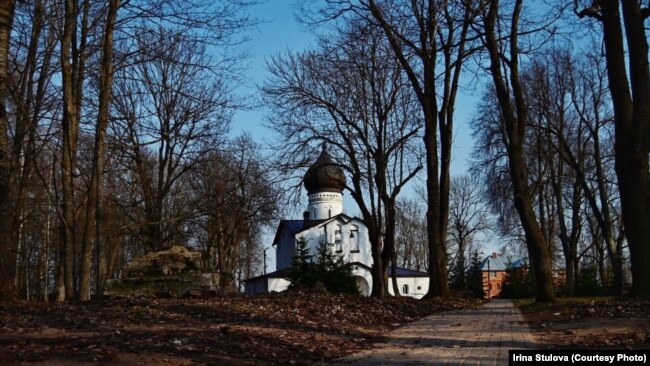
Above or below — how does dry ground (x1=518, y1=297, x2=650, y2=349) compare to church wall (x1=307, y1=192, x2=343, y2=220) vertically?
below

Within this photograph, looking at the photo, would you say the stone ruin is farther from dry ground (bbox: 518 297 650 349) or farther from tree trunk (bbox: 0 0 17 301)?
dry ground (bbox: 518 297 650 349)

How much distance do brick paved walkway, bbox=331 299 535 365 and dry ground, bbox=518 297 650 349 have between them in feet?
1.14

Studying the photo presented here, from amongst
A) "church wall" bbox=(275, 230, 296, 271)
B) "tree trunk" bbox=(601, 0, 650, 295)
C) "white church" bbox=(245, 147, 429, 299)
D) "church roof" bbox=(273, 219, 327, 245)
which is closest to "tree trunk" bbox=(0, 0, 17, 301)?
"tree trunk" bbox=(601, 0, 650, 295)

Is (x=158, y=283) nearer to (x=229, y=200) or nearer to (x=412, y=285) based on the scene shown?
(x=229, y=200)

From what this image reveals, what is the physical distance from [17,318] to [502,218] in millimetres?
35376

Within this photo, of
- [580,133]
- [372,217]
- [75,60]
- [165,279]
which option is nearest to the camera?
[165,279]

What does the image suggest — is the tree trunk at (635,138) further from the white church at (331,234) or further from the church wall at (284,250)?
the church wall at (284,250)

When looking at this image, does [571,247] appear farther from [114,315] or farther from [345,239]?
[114,315]

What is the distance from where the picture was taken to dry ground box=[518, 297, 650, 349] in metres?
7.73

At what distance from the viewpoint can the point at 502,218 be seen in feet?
134

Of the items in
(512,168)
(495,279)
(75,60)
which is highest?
(75,60)

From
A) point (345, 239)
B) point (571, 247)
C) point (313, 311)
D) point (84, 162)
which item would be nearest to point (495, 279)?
point (345, 239)

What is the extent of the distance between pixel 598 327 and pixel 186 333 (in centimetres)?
587

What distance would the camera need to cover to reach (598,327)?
9562 mm
